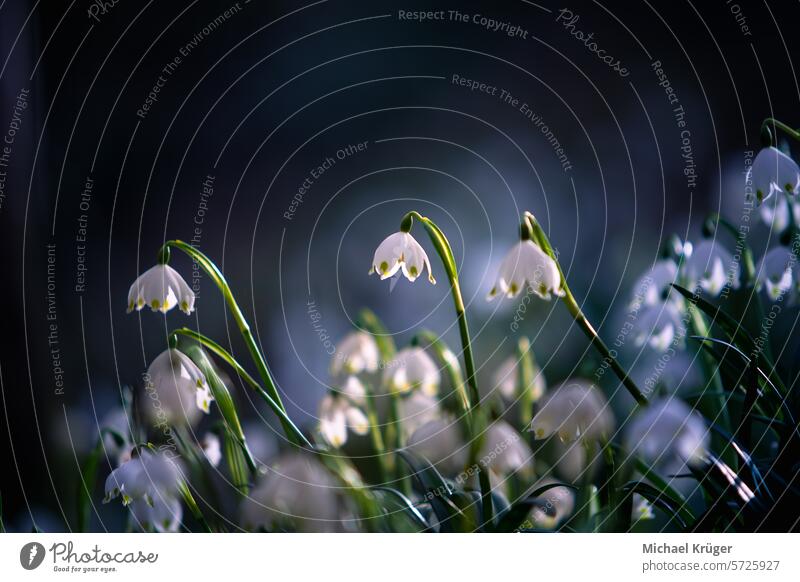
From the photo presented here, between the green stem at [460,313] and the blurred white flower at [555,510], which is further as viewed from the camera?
the blurred white flower at [555,510]

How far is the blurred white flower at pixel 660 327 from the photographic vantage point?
2.84 feet

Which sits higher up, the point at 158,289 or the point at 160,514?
the point at 158,289

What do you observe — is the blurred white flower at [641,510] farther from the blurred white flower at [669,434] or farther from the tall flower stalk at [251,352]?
the tall flower stalk at [251,352]

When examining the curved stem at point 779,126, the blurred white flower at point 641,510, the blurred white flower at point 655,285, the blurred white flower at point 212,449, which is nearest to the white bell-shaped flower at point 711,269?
the blurred white flower at point 655,285

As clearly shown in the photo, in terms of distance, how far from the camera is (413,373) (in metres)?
0.84

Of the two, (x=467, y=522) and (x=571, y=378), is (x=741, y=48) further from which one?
(x=467, y=522)

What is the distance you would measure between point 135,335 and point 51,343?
11cm

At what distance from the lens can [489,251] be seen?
3.04 ft

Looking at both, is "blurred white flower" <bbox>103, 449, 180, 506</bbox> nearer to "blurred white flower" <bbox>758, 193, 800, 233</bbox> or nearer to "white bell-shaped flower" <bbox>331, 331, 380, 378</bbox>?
"white bell-shaped flower" <bbox>331, 331, 380, 378</bbox>

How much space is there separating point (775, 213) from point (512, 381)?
401 mm

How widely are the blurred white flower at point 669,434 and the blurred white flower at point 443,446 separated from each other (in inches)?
7.5

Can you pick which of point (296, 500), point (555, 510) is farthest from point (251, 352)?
point (555, 510)

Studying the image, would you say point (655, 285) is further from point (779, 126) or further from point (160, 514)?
point (160, 514)
